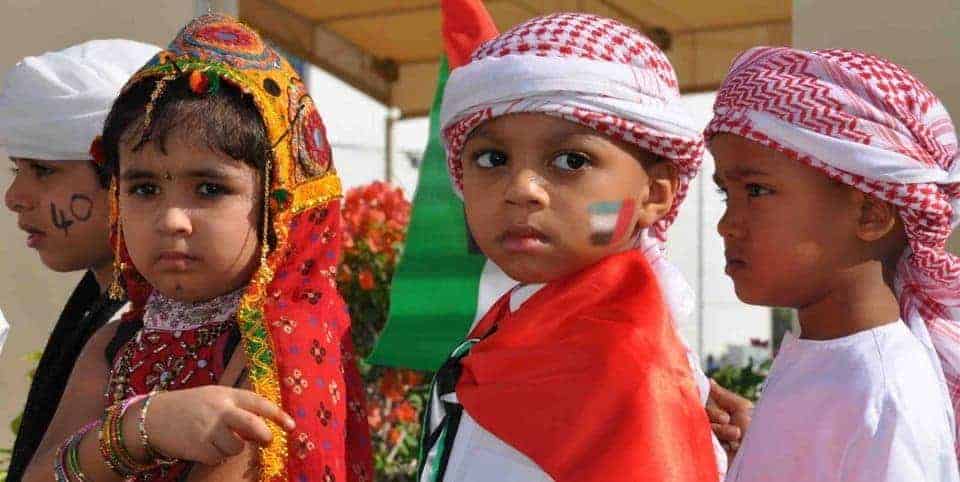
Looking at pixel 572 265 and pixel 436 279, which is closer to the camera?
pixel 572 265

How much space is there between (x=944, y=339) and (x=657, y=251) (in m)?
0.63

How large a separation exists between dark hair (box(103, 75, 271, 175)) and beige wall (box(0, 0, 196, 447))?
2126 millimetres

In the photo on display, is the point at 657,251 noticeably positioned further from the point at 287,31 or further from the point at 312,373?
the point at 287,31

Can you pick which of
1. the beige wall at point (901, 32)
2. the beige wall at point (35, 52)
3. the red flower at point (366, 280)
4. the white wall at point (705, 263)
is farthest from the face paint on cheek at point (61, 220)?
the white wall at point (705, 263)

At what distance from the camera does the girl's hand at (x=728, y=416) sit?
2551 millimetres

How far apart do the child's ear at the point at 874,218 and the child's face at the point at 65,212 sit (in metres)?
1.80

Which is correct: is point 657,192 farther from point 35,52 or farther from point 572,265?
point 35,52

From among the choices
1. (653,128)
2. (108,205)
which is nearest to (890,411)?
(653,128)

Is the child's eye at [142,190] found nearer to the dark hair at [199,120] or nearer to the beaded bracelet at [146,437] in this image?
the dark hair at [199,120]

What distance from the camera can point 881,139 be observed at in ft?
7.61

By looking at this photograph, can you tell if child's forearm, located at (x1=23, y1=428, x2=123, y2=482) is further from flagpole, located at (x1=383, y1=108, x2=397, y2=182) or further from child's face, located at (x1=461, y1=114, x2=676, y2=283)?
flagpole, located at (x1=383, y1=108, x2=397, y2=182)

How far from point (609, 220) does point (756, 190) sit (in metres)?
0.39

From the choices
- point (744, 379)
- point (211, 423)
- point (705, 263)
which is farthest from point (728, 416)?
point (705, 263)

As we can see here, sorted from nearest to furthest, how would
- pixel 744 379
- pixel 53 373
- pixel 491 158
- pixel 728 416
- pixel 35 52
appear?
pixel 491 158
pixel 728 416
pixel 53 373
pixel 35 52
pixel 744 379
